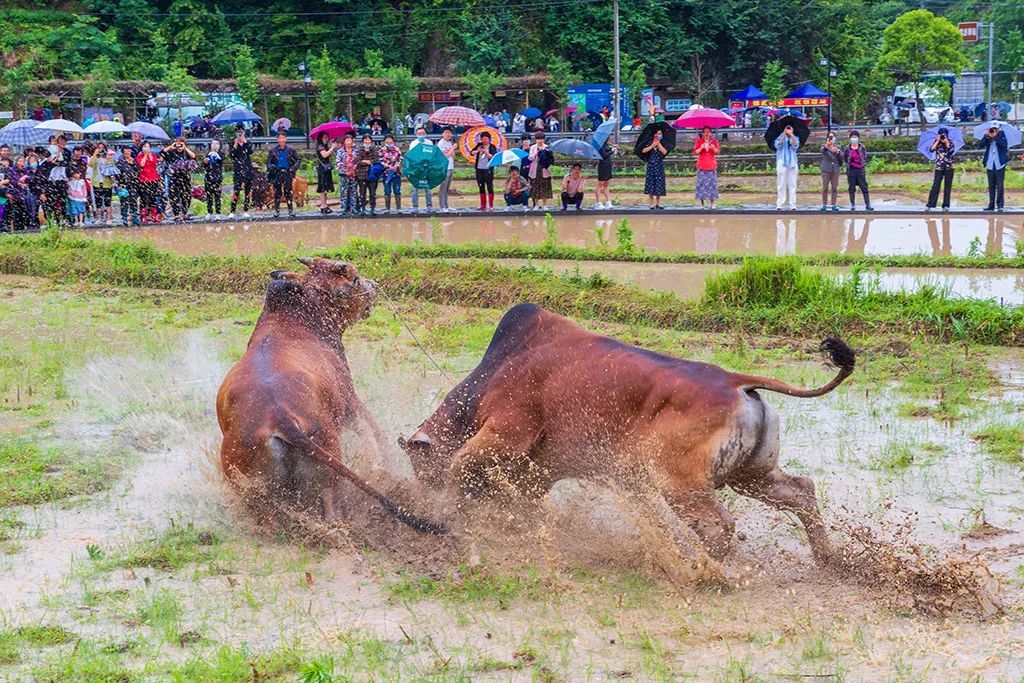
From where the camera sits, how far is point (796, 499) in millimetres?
5672

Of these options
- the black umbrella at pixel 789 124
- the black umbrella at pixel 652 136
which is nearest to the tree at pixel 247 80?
the black umbrella at pixel 652 136

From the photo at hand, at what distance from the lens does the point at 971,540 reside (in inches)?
237

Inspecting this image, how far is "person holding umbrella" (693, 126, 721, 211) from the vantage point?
68.9ft

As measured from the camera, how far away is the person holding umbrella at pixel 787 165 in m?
20.7

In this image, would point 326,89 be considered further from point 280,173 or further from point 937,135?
point 937,135

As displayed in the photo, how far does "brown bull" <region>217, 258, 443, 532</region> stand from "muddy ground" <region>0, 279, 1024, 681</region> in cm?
28

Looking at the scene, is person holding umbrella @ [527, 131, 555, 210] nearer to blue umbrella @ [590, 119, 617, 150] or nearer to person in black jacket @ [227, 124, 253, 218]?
blue umbrella @ [590, 119, 617, 150]

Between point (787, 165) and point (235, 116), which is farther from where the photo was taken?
point (235, 116)

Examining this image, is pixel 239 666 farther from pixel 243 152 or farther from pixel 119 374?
pixel 243 152

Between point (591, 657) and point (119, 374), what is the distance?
591 cm

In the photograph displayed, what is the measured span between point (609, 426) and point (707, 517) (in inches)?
25.7

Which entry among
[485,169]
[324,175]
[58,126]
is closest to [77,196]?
[58,126]

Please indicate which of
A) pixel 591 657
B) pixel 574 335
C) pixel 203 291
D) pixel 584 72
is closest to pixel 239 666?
pixel 591 657

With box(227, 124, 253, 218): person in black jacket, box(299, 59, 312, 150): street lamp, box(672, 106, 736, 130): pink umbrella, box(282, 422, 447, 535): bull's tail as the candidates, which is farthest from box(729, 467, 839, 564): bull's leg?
box(299, 59, 312, 150): street lamp
